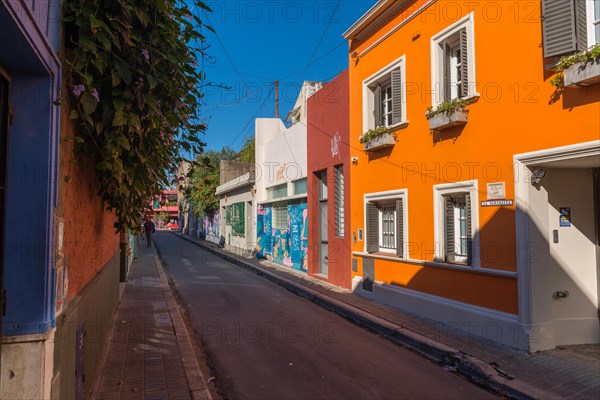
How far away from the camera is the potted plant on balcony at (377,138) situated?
9.06 metres

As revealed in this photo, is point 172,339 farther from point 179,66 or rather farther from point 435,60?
point 435,60

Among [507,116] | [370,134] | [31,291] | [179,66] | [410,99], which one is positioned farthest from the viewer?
[370,134]

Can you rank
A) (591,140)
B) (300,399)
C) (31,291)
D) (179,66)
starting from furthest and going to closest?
(591,140) < (300,399) < (179,66) < (31,291)

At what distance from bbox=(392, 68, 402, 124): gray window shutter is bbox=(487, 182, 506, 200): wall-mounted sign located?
9.86 ft

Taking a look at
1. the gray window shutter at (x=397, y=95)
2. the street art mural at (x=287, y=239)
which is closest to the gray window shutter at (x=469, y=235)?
the gray window shutter at (x=397, y=95)

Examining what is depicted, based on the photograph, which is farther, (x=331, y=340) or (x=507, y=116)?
(x=331, y=340)

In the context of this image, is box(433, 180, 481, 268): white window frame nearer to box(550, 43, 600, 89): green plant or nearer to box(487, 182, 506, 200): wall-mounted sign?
box(487, 182, 506, 200): wall-mounted sign

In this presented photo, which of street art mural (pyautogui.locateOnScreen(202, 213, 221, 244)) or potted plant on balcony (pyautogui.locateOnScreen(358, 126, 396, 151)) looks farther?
street art mural (pyautogui.locateOnScreen(202, 213, 221, 244))

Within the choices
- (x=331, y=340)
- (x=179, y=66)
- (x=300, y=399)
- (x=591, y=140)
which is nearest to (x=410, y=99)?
(x=591, y=140)

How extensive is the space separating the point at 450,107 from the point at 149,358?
6074 mm

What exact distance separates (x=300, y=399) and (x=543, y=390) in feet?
8.69

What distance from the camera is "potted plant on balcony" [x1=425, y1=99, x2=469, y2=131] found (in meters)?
7.04

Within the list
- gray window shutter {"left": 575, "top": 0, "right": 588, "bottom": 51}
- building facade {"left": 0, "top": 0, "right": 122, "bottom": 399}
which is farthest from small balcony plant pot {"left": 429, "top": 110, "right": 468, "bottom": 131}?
building facade {"left": 0, "top": 0, "right": 122, "bottom": 399}

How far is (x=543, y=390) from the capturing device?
15.1ft
